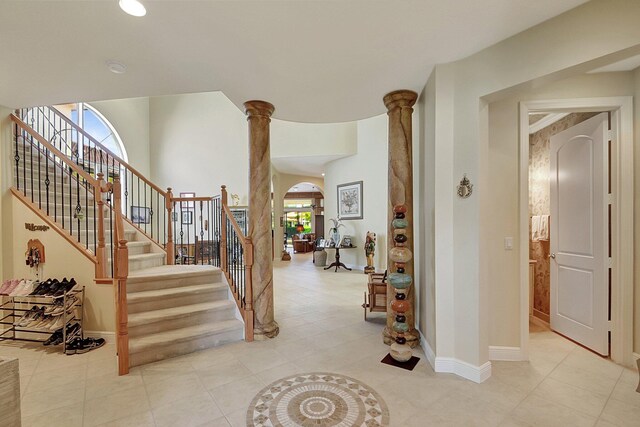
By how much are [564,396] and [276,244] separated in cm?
816

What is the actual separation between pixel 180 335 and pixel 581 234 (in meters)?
4.32

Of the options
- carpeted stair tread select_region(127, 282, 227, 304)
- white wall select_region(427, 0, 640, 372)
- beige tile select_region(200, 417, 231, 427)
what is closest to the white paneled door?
white wall select_region(427, 0, 640, 372)

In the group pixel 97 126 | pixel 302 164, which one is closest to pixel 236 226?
pixel 302 164

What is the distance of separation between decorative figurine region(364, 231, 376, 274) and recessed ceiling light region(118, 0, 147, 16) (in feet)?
19.6

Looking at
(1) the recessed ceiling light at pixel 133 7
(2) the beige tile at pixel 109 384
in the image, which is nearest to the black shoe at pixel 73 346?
(2) the beige tile at pixel 109 384

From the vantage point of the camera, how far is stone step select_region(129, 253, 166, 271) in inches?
143

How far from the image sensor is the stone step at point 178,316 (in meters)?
2.77

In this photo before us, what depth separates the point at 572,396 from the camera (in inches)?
82.3

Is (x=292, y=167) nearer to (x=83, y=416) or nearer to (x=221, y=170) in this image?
(x=221, y=170)

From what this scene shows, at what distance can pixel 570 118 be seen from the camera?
3.30 m

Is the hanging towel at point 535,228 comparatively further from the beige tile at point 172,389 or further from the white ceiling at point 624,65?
the beige tile at point 172,389

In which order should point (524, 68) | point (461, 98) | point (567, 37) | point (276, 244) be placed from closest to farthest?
point (567, 37) < point (524, 68) < point (461, 98) < point (276, 244)

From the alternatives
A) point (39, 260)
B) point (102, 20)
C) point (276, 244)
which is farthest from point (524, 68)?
point (276, 244)

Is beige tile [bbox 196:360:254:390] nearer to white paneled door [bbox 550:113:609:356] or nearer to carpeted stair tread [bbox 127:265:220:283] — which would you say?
carpeted stair tread [bbox 127:265:220:283]
